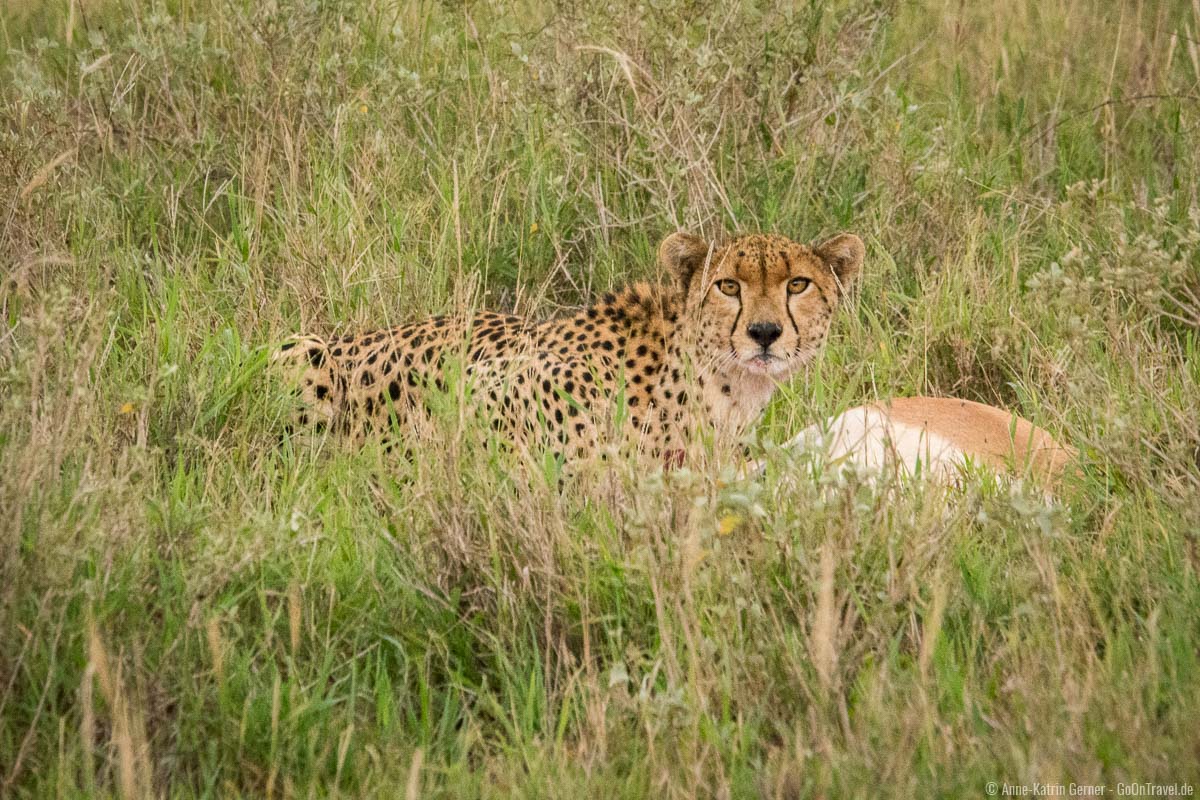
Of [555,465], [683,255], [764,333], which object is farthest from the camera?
[683,255]

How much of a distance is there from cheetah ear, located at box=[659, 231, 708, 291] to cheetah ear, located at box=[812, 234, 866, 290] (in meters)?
0.34

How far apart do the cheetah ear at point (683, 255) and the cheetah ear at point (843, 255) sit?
34 cm

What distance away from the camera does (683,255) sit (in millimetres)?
4387

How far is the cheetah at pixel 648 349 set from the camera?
4.21 metres

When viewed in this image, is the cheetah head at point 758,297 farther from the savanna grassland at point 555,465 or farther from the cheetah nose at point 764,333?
the savanna grassland at point 555,465

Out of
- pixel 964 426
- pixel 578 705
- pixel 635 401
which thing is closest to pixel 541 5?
pixel 635 401

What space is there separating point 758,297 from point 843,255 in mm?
357

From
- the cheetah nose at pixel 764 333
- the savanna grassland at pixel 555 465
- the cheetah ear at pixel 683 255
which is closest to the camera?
the savanna grassland at pixel 555 465

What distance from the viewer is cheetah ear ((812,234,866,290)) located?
439 cm

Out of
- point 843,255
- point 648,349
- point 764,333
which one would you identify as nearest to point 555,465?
point 764,333

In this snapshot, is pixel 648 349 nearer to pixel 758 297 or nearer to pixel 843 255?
pixel 758 297

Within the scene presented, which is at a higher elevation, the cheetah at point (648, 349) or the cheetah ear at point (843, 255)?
the cheetah ear at point (843, 255)

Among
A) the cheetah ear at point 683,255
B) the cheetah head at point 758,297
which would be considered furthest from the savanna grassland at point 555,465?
the cheetah ear at point 683,255

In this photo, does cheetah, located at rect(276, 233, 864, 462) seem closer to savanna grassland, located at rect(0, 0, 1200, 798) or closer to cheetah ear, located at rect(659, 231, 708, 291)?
cheetah ear, located at rect(659, 231, 708, 291)
